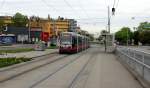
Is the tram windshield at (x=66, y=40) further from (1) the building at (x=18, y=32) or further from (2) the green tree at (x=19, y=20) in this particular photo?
(2) the green tree at (x=19, y=20)

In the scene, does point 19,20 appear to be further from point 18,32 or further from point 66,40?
point 66,40

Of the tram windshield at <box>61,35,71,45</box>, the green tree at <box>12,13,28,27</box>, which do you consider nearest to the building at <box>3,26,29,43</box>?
the green tree at <box>12,13,28,27</box>

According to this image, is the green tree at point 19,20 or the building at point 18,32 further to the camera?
the green tree at point 19,20

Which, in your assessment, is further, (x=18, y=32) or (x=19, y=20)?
(x=19, y=20)

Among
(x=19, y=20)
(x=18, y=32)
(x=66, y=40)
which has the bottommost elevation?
(x=66, y=40)

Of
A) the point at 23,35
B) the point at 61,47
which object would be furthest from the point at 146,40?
the point at 61,47

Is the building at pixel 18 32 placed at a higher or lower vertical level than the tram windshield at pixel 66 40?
higher

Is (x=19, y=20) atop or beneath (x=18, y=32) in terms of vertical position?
atop

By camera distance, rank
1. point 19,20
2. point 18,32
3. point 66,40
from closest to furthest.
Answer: point 66,40 → point 18,32 → point 19,20

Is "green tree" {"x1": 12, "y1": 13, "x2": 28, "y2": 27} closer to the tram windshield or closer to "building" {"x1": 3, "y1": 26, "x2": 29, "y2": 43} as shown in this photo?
"building" {"x1": 3, "y1": 26, "x2": 29, "y2": 43}

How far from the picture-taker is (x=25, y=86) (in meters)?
14.7

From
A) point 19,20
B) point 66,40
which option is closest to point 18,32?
point 19,20

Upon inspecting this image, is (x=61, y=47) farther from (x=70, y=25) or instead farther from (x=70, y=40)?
(x=70, y=25)

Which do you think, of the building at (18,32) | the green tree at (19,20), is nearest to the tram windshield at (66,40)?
the building at (18,32)
